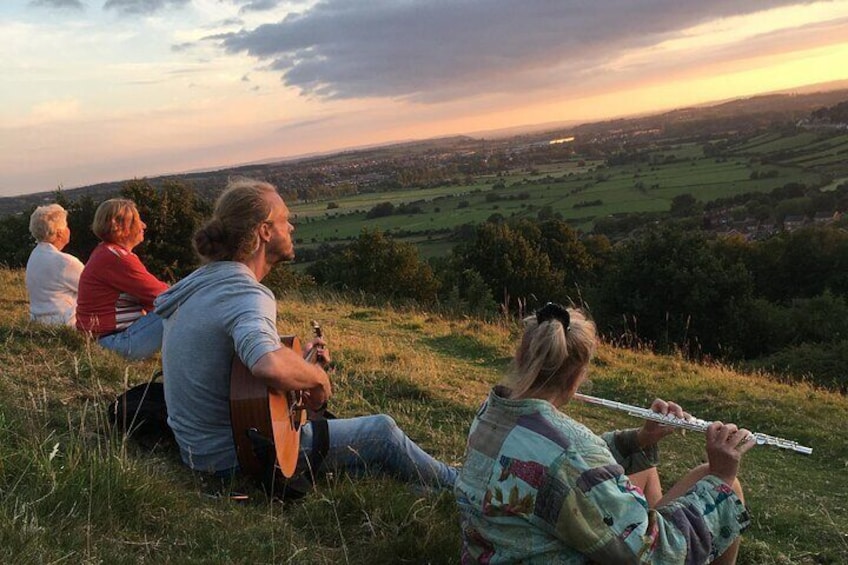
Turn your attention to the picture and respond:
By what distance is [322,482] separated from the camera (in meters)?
3.52

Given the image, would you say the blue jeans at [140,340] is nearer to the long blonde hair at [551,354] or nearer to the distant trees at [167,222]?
the long blonde hair at [551,354]

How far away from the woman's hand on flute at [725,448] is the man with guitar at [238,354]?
161 centimetres

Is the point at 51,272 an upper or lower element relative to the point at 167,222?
upper

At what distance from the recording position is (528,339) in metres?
2.34

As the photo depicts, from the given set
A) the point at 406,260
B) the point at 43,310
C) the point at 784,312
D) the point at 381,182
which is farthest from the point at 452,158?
the point at 43,310

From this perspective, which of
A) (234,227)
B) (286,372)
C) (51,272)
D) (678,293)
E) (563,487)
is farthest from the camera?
(678,293)

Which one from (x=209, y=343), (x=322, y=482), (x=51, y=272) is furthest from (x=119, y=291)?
(x=322, y=482)

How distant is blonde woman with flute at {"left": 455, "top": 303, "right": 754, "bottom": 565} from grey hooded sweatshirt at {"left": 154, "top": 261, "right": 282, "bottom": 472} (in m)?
1.22

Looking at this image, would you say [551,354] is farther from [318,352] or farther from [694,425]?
[318,352]

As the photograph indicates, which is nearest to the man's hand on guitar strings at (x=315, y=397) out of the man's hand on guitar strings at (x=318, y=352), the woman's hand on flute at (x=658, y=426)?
the man's hand on guitar strings at (x=318, y=352)

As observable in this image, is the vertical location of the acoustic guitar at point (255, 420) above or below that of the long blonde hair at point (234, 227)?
below

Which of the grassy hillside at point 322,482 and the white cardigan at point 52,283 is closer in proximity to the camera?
the grassy hillside at point 322,482

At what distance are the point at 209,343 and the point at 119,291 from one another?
312cm

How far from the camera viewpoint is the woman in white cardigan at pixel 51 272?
21.2 ft
